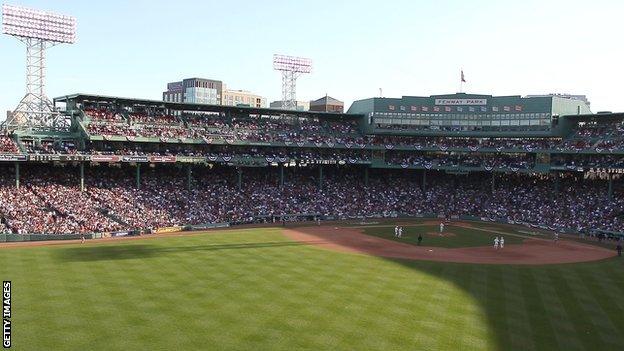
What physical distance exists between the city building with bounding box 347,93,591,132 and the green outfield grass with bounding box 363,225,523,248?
19557 millimetres

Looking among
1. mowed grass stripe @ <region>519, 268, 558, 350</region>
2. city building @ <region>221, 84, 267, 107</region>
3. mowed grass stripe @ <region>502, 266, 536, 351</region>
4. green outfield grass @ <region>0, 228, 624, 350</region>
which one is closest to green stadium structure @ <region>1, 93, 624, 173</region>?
green outfield grass @ <region>0, 228, 624, 350</region>

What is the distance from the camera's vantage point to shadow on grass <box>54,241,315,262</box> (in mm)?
35125

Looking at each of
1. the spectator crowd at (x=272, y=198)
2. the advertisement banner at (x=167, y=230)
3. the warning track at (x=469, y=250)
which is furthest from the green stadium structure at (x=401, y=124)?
the warning track at (x=469, y=250)

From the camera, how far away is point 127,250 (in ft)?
126

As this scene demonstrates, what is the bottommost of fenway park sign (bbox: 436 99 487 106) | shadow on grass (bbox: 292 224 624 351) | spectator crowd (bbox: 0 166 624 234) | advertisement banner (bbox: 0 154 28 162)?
shadow on grass (bbox: 292 224 624 351)

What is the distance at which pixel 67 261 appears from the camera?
110ft

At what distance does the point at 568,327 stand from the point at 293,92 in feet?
262

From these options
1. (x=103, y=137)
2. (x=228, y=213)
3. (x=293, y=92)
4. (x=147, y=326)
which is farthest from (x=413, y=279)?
(x=293, y=92)

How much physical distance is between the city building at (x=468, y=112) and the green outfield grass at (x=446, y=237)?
19.6 meters

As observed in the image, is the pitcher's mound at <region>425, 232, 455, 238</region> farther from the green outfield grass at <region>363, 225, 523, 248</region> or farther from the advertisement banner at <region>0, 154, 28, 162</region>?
the advertisement banner at <region>0, 154, 28, 162</region>

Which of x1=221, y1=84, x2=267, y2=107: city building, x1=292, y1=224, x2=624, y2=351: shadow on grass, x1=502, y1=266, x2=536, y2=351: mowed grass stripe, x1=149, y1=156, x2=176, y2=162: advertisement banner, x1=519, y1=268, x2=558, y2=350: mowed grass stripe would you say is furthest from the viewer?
x1=221, y1=84, x2=267, y2=107: city building

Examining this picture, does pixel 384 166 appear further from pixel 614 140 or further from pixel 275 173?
pixel 614 140

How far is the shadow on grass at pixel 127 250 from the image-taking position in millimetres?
35125

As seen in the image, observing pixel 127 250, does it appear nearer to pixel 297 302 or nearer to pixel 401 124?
pixel 297 302
